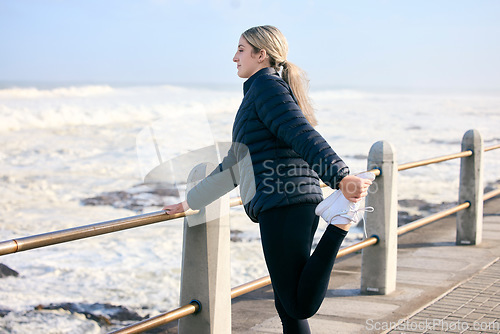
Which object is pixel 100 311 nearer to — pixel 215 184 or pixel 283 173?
pixel 215 184

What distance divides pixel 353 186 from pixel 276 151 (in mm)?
323

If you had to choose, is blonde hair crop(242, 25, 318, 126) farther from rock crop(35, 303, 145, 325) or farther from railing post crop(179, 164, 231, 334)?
rock crop(35, 303, 145, 325)

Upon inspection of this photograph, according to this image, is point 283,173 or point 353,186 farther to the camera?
point 283,173

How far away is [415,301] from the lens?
13.9 ft

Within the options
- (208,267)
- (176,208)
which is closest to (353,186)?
(176,208)

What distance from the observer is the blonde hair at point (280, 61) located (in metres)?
2.33

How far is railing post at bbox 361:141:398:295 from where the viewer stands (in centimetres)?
429

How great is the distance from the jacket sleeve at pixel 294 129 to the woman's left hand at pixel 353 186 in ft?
0.06

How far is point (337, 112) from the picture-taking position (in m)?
56.2

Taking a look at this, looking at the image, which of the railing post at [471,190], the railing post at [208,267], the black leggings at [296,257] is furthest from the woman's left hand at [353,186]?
the railing post at [471,190]

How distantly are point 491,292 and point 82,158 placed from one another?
26966 mm

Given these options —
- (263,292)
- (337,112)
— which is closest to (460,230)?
(263,292)

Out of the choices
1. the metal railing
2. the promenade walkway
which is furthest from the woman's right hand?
the promenade walkway

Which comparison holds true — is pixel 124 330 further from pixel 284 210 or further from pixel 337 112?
pixel 337 112
